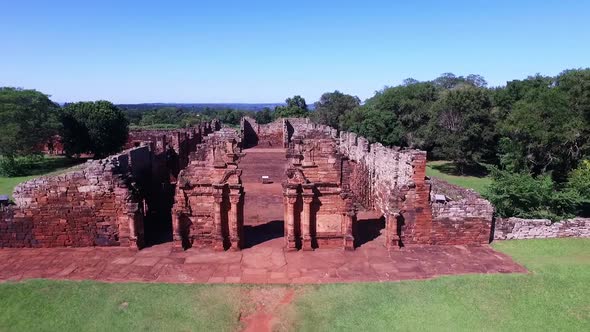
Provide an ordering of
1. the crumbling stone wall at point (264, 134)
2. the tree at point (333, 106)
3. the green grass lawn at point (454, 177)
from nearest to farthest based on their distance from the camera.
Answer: the green grass lawn at point (454, 177) → the crumbling stone wall at point (264, 134) → the tree at point (333, 106)

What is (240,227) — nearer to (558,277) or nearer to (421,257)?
(421,257)

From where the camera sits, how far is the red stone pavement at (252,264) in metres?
10.0

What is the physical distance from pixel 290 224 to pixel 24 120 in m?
31.2

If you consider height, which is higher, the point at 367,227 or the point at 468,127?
the point at 468,127

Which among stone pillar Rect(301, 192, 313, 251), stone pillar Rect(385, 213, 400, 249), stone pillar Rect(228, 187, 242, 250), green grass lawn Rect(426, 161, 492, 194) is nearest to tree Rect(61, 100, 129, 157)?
green grass lawn Rect(426, 161, 492, 194)

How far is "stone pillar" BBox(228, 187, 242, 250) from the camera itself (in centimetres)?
1133

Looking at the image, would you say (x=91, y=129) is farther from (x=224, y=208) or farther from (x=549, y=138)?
(x=549, y=138)

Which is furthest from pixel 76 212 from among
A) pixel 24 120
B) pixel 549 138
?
pixel 24 120

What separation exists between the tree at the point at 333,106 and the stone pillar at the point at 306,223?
45318 mm

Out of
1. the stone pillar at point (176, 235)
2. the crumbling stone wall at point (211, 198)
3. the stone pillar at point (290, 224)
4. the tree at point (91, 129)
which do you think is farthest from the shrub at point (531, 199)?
the tree at point (91, 129)

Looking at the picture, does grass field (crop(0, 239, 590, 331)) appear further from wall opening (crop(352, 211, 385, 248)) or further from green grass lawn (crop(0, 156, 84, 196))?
green grass lawn (crop(0, 156, 84, 196))

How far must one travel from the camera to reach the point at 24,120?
109 ft

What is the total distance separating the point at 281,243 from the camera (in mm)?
12125

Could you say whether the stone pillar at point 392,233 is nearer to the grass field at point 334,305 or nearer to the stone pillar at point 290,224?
the grass field at point 334,305
